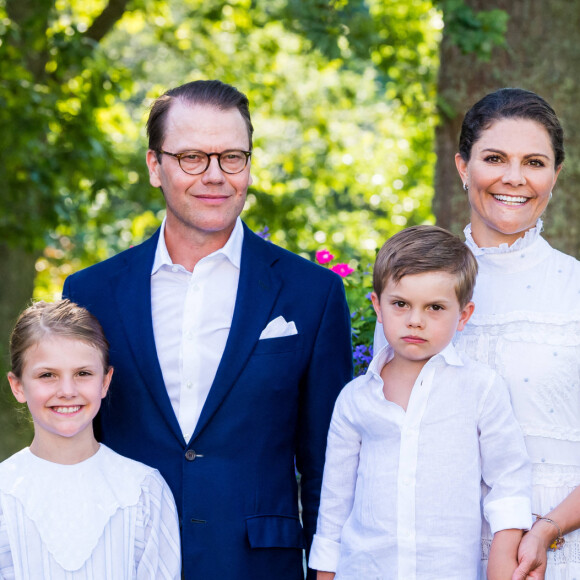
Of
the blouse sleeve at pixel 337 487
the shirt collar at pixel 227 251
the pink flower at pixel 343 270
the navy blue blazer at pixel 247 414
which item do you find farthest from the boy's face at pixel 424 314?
the pink flower at pixel 343 270

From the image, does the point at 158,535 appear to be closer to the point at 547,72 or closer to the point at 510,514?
the point at 510,514

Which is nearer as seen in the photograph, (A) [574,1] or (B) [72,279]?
(B) [72,279]

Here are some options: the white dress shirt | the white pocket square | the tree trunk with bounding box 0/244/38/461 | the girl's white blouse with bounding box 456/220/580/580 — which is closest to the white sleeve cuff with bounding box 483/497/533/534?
the girl's white blouse with bounding box 456/220/580/580

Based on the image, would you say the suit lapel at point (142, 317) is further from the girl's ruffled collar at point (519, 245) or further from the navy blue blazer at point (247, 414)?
the girl's ruffled collar at point (519, 245)

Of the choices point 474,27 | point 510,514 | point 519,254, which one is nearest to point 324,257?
point 519,254

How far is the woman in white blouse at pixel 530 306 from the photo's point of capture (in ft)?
9.23

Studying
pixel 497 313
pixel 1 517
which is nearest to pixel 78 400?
pixel 1 517

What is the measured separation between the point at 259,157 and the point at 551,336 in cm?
1123

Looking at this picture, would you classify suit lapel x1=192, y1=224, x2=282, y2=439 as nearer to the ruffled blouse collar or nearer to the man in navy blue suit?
the man in navy blue suit

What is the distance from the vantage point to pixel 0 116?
8875mm

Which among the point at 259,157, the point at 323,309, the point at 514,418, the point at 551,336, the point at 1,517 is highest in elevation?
the point at 259,157

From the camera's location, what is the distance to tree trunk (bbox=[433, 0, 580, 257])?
668 cm

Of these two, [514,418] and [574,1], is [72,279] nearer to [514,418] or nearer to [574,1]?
[514,418]

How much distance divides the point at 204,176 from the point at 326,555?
1.32m
